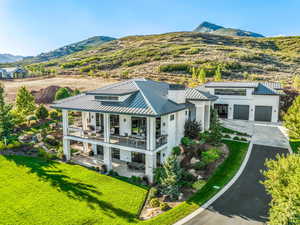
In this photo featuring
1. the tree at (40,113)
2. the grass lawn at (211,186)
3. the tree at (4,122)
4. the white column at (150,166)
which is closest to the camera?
the grass lawn at (211,186)

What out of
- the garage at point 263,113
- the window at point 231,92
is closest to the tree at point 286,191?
the garage at point 263,113

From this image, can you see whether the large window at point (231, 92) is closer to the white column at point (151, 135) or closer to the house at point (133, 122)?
the house at point (133, 122)

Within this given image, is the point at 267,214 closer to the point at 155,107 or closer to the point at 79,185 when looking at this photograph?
the point at 155,107

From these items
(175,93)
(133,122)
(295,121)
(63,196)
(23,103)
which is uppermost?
(175,93)

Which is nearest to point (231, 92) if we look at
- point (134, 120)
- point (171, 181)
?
point (134, 120)

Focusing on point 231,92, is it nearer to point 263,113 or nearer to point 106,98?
point 263,113
